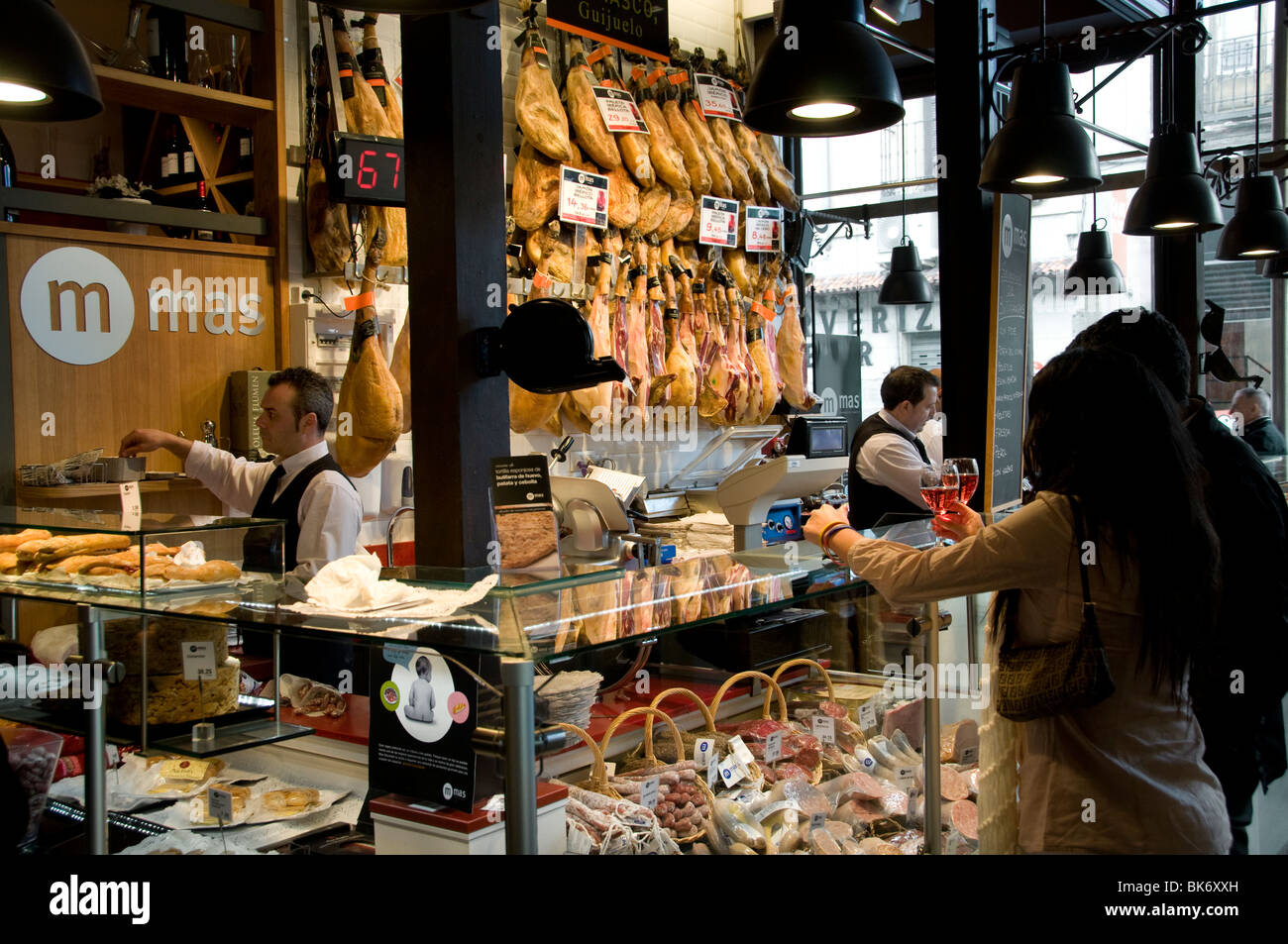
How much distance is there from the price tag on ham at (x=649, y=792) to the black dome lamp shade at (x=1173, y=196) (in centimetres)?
427

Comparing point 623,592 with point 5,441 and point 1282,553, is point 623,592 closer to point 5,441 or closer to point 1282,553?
point 1282,553

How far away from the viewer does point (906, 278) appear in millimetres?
8180

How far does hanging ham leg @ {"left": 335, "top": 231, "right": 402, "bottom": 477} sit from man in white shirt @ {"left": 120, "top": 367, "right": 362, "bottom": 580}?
118 millimetres

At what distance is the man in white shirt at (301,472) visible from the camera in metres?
3.86

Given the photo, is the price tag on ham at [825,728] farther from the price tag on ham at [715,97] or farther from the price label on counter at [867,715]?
the price tag on ham at [715,97]

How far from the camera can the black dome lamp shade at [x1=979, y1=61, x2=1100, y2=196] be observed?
151 inches

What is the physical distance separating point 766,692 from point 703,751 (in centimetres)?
28

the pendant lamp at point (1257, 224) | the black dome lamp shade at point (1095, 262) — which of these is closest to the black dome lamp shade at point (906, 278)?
the black dome lamp shade at point (1095, 262)

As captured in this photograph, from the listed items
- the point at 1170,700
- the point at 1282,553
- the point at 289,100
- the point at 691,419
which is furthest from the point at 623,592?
the point at 691,419

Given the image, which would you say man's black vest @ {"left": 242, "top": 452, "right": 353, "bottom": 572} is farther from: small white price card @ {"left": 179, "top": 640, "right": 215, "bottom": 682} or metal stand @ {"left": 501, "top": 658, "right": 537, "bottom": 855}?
metal stand @ {"left": 501, "top": 658, "right": 537, "bottom": 855}

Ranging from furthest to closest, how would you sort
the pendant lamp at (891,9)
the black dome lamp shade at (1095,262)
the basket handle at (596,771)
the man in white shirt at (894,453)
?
the black dome lamp shade at (1095,262), the man in white shirt at (894,453), the pendant lamp at (891,9), the basket handle at (596,771)

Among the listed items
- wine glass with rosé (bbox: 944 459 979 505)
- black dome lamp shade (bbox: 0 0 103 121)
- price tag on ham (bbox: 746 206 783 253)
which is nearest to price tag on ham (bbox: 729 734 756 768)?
wine glass with rosé (bbox: 944 459 979 505)

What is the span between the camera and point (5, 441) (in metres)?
4.11

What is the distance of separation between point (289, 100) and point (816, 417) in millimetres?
2774
